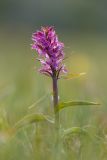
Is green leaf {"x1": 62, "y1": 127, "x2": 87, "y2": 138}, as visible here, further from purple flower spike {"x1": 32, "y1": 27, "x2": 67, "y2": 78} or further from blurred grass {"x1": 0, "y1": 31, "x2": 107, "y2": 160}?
purple flower spike {"x1": 32, "y1": 27, "x2": 67, "y2": 78}

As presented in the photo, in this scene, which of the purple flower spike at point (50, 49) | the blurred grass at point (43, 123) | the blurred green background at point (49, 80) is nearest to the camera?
the blurred grass at point (43, 123)

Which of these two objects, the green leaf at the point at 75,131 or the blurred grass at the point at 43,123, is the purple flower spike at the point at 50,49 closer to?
the blurred grass at the point at 43,123

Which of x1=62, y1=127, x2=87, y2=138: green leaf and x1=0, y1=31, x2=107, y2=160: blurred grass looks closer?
x1=0, y1=31, x2=107, y2=160: blurred grass

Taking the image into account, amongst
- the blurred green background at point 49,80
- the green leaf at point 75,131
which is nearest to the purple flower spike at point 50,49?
the blurred green background at point 49,80

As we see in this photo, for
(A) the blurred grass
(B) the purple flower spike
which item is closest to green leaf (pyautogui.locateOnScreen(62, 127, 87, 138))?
(A) the blurred grass

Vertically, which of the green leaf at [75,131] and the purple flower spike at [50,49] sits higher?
the purple flower spike at [50,49]

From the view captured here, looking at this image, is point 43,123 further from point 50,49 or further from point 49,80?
point 49,80

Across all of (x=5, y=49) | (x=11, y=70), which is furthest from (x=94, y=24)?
(x=11, y=70)
